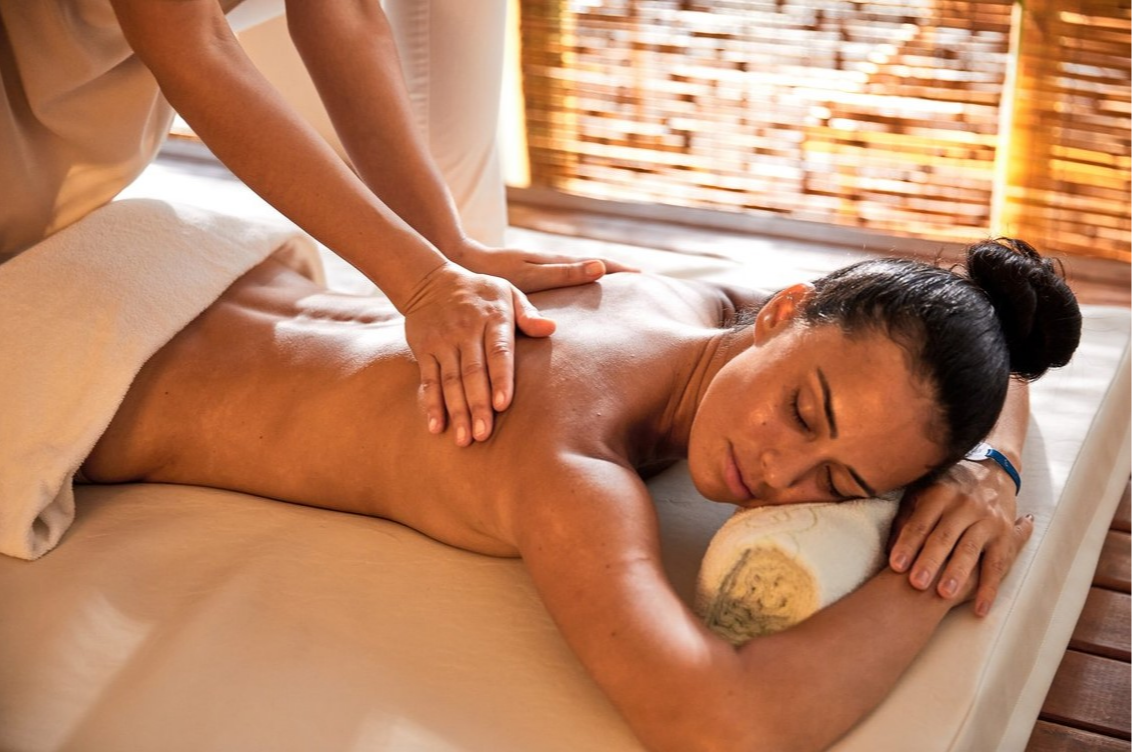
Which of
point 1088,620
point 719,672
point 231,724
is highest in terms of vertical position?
point 719,672

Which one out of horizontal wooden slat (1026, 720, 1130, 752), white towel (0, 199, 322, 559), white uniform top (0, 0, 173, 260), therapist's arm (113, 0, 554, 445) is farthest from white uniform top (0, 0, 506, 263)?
horizontal wooden slat (1026, 720, 1130, 752)

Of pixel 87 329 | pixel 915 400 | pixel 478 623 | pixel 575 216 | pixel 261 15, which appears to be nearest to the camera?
pixel 915 400

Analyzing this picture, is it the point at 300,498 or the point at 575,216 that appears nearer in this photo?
the point at 300,498

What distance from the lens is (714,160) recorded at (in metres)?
3.23

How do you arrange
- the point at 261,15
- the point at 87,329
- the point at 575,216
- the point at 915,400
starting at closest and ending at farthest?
the point at 915,400 → the point at 87,329 → the point at 261,15 → the point at 575,216

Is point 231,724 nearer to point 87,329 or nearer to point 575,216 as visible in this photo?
point 87,329

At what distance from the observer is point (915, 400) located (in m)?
1.30

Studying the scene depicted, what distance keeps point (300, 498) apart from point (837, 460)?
2.35ft

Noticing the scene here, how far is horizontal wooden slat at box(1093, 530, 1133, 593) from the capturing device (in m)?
1.92

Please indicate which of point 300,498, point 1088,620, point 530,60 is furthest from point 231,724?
point 530,60

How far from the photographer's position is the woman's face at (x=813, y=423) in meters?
1.30

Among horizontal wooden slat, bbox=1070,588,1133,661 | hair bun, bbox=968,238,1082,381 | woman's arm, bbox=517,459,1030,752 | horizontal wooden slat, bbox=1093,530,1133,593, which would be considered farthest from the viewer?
horizontal wooden slat, bbox=1093,530,1133,593

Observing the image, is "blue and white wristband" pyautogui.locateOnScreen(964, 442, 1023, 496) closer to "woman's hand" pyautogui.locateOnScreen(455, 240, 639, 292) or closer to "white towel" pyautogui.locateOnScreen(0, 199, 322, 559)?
"woman's hand" pyautogui.locateOnScreen(455, 240, 639, 292)

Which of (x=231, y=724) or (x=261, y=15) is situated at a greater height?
(x=261, y=15)
